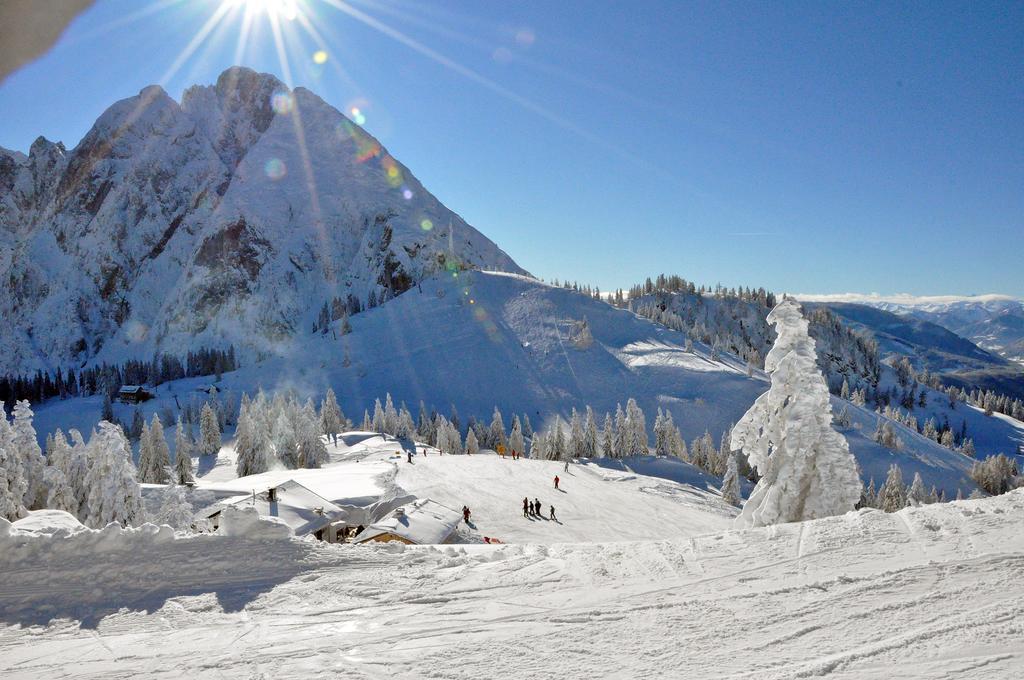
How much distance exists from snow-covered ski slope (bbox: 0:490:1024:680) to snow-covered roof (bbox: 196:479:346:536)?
1641cm

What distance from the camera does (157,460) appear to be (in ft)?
196

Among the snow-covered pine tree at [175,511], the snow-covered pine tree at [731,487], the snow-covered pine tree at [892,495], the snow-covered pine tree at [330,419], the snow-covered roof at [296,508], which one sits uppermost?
the snow-covered roof at [296,508]

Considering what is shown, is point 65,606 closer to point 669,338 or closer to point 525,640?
point 525,640

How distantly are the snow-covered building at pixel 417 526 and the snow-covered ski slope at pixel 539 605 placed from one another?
13.3 metres

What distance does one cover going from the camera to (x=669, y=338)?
151 m

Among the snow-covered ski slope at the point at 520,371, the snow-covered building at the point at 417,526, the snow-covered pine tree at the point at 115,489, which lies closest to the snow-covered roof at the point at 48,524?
the snow-covered building at the point at 417,526

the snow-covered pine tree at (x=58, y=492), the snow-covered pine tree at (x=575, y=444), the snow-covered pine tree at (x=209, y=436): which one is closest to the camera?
the snow-covered pine tree at (x=58, y=492)

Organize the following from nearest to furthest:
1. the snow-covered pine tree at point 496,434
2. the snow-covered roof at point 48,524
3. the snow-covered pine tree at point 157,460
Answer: the snow-covered roof at point 48,524
the snow-covered pine tree at point 157,460
the snow-covered pine tree at point 496,434

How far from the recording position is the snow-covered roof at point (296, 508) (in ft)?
88.4

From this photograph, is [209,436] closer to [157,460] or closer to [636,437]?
[157,460]

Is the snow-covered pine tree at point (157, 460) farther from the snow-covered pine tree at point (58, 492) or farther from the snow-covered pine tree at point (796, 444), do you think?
the snow-covered pine tree at point (796, 444)

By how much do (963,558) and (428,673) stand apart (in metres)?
8.11

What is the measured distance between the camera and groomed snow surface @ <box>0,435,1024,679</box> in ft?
22.5

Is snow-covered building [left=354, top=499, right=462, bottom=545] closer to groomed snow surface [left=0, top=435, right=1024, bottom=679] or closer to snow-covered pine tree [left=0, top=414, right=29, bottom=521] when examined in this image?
groomed snow surface [left=0, top=435, right=1024, bottom=679]
